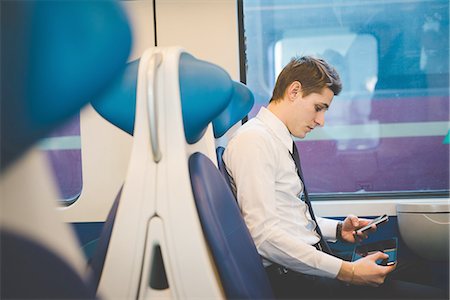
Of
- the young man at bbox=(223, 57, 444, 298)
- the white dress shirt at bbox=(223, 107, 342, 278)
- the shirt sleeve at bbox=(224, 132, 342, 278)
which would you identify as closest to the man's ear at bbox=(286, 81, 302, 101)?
the young man at bbox=(223, 57, 444, 298)

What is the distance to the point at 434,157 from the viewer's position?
2.72m

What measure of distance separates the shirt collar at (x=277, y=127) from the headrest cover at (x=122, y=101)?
2.53 feet

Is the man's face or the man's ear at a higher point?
the man's ear

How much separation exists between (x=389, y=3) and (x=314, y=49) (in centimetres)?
46

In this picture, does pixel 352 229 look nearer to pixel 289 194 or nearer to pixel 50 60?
pixel 289 194

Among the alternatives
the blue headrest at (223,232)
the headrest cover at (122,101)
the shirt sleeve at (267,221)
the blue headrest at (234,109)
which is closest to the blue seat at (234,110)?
the blue headrest at (234,109)

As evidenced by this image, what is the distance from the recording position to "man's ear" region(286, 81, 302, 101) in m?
1.87

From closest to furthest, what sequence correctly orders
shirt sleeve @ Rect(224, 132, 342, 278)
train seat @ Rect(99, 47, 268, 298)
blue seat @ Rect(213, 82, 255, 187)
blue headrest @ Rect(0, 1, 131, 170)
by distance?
blue headrest @ Rect(0, 1, 131, 170) → train seat @ Rect(99, 47, 268, 298) → shirt sleeve @ Rect(224, 132, 342, 278) → blue seat @ Rect(213, 82, 255, 187)

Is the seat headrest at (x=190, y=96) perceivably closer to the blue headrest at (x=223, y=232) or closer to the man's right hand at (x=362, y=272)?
the blue headrest at (x=223, y=232)

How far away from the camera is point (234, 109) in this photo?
2068mm

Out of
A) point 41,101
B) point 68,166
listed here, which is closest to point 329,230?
point 68,166

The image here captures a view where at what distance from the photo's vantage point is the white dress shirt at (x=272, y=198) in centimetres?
150

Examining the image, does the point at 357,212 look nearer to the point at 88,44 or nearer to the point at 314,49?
the point at 314,49

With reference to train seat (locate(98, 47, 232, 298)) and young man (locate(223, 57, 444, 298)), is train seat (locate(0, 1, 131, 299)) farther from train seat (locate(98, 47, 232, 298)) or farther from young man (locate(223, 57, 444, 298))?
young man (locate(223, 57, 444, 298))
